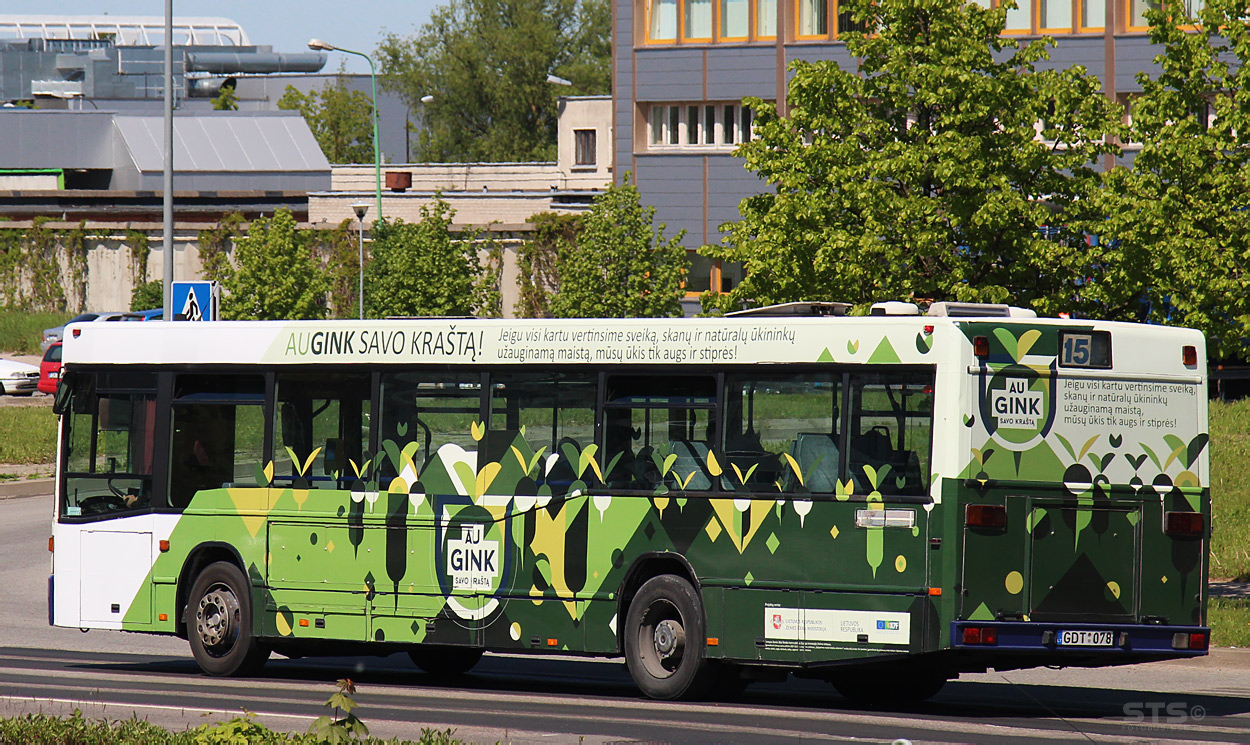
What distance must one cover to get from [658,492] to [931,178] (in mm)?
10734

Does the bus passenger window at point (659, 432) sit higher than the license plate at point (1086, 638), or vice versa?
the bus passenger window at point (659, 432)

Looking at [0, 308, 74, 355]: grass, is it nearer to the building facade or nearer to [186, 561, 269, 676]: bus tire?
the building facade

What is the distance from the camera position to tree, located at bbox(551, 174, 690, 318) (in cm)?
4369

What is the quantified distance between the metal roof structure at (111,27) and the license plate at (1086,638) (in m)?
132

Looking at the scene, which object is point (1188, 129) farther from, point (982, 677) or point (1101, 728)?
point (1101, 728)

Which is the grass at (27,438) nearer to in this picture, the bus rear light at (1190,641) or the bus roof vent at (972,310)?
the bus roof vent at (972,310)

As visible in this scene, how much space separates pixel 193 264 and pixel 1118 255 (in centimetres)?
4729

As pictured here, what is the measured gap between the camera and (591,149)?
75.0 meters

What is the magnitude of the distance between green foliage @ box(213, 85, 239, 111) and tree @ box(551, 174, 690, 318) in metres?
63.1

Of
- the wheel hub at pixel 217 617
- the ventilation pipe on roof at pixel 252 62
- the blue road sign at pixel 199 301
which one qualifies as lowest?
the wheel hub at pixel 217 617

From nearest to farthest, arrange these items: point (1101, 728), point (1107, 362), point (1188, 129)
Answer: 1. point (1101, 728)
2. point (1107, 362)
3. point (1188, 129)

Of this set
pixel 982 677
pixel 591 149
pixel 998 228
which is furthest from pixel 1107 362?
pixel 591 149

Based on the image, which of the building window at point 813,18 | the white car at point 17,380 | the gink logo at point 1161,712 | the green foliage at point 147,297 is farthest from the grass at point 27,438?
the gink logo at point 1161,712

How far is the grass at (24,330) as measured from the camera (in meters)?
59.7
